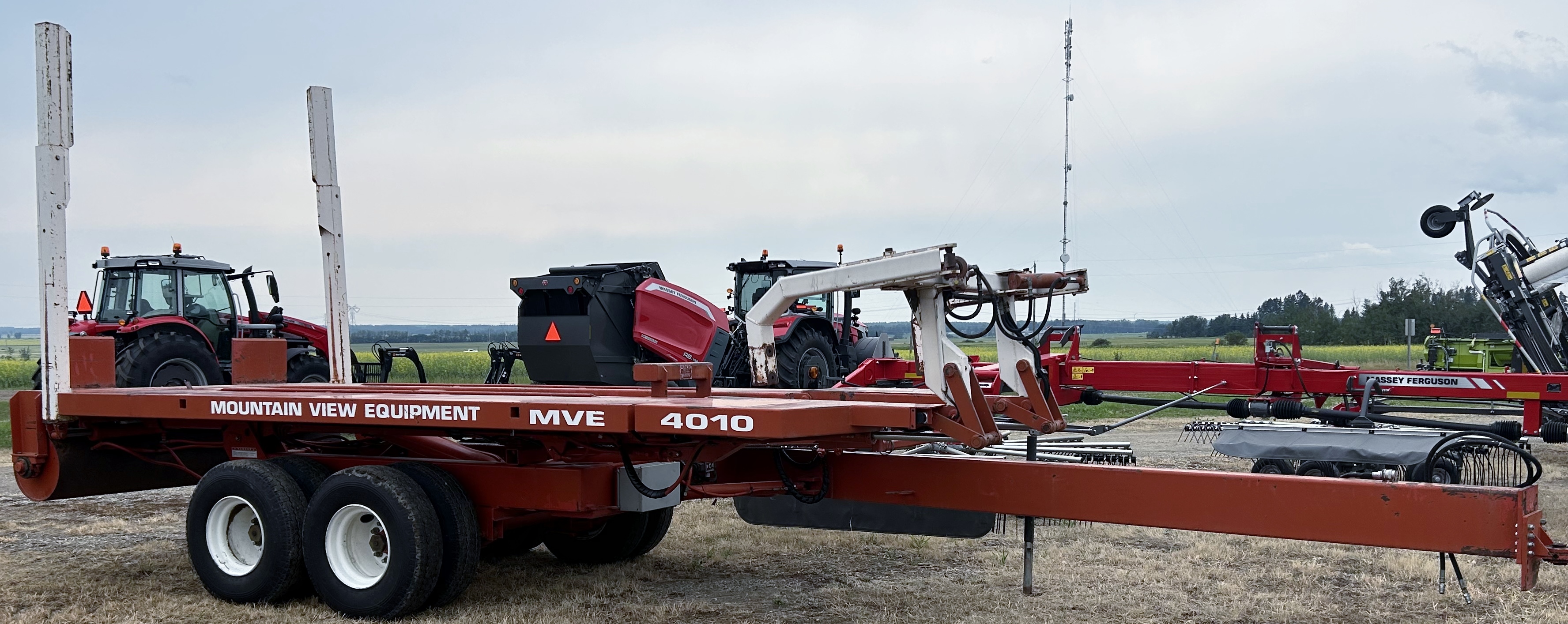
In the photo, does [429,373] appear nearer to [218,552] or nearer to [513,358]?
[513,358]

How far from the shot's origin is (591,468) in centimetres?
560

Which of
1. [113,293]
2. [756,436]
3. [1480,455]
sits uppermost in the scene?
[113,293]

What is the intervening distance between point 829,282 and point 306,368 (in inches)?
495

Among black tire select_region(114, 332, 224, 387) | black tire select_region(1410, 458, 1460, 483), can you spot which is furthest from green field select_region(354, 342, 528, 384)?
black tire select_region(1410, 458, 1460, 483)

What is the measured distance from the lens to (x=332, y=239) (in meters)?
8.41

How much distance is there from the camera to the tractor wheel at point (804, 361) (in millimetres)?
14023

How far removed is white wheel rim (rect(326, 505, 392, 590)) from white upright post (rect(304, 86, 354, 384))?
2.70 metres

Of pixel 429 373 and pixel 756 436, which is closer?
pixel 756 436

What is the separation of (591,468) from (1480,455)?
17.8 feet

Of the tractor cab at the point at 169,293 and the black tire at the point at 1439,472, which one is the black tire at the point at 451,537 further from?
the tractor cab at the point at 169,293

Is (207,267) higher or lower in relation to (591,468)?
higher

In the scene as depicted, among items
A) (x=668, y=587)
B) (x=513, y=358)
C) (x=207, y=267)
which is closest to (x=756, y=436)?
(x=668, y=587)

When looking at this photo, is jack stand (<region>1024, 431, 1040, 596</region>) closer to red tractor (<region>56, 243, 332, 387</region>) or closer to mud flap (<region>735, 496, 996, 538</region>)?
mud flap (<region>735, 496, 996, 538</region>)

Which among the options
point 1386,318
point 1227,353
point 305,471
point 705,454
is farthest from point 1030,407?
point 1386,318
